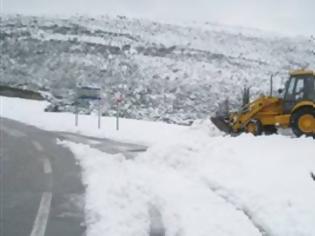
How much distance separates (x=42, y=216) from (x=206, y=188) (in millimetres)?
3290

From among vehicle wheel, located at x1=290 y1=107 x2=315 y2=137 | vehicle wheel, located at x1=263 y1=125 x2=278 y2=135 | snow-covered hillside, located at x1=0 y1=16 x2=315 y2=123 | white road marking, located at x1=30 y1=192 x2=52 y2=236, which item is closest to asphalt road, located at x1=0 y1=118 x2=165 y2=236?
white road marking, located at x1=30 y1=192 x2=52 y2=236

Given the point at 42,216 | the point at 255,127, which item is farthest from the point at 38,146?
the point at 42,216

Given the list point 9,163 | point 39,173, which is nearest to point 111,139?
point 9,163

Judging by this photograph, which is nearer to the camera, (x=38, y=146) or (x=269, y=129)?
(x=38, y=146)

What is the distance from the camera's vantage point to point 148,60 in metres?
52.8

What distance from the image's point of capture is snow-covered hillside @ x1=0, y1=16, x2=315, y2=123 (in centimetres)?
3938

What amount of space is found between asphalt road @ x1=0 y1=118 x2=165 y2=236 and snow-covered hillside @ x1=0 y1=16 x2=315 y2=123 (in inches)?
561

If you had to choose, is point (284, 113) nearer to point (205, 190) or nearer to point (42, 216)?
point (205, 190)

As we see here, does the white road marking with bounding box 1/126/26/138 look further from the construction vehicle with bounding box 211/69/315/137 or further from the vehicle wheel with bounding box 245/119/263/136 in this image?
the vehicle wheel with bounding box 245/119/263/136

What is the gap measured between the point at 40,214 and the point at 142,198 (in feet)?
5.80

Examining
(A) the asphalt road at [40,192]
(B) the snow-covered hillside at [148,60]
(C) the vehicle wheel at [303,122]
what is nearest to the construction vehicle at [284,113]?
(C) the vehicle wheel at [303,122]

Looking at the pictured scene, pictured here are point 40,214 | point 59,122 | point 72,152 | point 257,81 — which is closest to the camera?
point 40,214

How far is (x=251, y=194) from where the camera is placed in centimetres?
1055

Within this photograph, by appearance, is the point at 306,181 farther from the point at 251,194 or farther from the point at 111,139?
the point at 111,139
